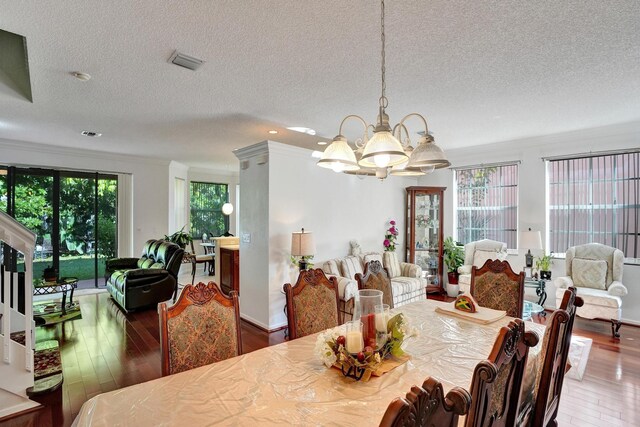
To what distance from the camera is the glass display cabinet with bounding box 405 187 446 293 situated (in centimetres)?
614

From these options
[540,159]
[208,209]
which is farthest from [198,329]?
[208,209]

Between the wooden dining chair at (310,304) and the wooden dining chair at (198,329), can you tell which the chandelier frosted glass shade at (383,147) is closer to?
the wooden dining chair at (310,304)

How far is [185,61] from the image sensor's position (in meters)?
2.52

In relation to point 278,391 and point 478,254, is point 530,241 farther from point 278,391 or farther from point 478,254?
point 278,391

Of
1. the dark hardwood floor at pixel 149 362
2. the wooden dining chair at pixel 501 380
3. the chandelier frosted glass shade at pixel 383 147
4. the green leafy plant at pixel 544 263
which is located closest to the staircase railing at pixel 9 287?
the dark hardwood floor at pixel 149 362

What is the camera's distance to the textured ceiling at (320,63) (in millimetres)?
1938

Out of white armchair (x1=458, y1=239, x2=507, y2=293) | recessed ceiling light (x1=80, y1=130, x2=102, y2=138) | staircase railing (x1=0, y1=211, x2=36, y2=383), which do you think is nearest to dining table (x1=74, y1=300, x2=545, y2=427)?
staircase railing (x1=0, y1=211, x2=36, y2=383)

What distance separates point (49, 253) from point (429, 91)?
7.06 metres

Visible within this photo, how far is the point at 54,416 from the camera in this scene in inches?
93.4

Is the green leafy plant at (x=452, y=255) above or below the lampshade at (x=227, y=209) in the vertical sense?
below

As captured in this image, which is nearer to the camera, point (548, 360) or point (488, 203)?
point (548, 360)

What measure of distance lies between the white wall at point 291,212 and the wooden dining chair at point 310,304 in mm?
2009

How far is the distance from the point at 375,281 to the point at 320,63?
6.19 ft

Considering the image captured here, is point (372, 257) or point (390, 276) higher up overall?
point (372, 257)
